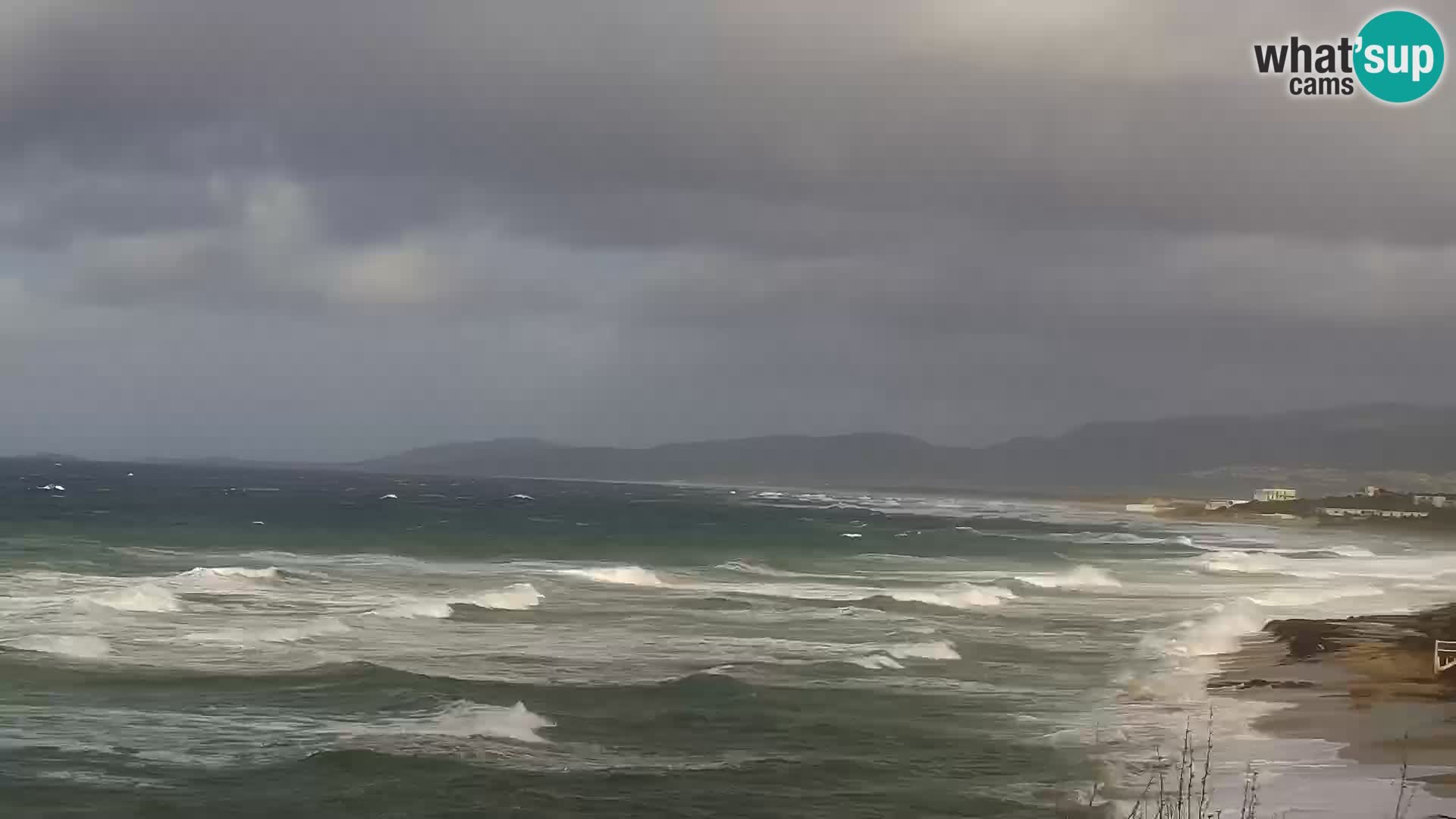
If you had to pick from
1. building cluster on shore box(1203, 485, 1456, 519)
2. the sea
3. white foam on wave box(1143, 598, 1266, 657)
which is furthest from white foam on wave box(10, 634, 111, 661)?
building cluster on shore box(1203, 485, 1456, 519)

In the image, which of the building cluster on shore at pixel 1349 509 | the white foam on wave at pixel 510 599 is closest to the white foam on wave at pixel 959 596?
the white foam on wave at pixel 510 599

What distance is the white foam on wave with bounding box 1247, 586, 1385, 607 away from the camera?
4553 cm

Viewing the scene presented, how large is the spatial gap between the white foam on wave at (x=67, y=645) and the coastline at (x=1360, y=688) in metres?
22.7

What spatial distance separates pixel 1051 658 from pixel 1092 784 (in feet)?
42.6

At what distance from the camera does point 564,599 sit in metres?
44.8

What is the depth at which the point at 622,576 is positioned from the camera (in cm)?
5331

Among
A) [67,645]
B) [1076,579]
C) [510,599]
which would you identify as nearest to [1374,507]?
[1076,579]

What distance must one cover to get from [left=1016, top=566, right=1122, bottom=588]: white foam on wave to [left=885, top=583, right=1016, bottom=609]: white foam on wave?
3.80 metres

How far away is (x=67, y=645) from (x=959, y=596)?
26508mm

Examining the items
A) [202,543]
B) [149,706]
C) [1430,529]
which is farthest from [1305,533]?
[149,706]

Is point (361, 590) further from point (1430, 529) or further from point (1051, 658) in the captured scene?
point (1430, 529)

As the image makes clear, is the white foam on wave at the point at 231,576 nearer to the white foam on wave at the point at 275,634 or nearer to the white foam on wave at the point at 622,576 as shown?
the white foam on wave at the point at 275,634

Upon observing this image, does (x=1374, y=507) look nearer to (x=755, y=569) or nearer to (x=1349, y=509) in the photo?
(x=1349, y=509)

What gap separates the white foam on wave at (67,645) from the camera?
1171 inches
